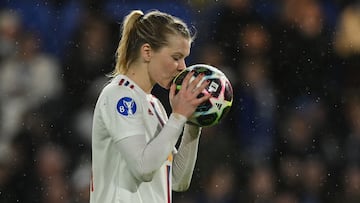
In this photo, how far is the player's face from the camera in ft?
8.67

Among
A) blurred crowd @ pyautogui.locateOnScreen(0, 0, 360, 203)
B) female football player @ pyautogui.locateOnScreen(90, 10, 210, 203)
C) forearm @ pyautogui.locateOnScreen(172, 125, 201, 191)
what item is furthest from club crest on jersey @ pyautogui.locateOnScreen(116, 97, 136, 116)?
blurred crowd @ pyautogui.locateOnScreen(0, 0, 360, 203)

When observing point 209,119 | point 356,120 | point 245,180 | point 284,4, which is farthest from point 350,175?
point 209,119

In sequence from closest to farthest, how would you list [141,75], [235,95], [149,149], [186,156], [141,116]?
1. [149,149]
2. [141,116]
3. [141,75]
4. [186,156]
5. [235,95]

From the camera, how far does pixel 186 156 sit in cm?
283

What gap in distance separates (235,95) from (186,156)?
2.02m

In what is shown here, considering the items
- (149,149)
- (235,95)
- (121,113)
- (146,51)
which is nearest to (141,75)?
(146,51)

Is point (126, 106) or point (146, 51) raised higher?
point (146, 51)

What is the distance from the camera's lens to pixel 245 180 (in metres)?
4.70

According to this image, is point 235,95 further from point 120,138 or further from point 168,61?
A: point 120,138

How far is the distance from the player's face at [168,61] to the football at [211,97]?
5 centimetres

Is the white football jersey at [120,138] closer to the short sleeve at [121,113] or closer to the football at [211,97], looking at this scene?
the short sleeve at [121,113]

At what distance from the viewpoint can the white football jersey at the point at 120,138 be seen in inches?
98.5

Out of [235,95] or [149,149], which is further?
[235,95]

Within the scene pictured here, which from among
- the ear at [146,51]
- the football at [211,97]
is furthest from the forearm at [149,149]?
the ear at [146,51]
